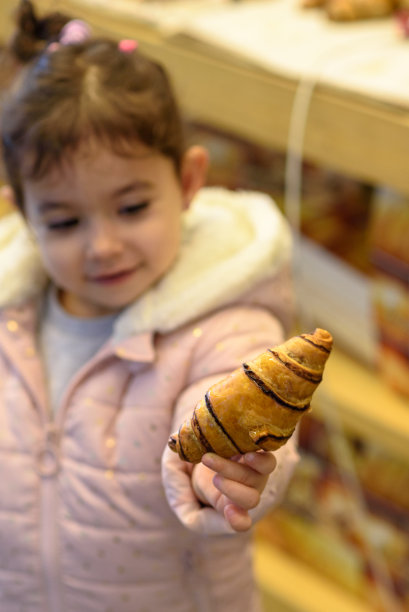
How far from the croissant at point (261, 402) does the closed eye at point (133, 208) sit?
0.96 feet

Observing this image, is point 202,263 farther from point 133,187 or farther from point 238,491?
point 238,491

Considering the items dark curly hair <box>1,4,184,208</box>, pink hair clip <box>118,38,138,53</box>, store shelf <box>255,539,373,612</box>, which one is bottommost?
store shelf <box>255,539,373,612</box>

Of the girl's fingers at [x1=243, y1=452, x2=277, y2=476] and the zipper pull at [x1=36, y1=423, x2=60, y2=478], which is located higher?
the girl's fingers at [x1=243, y1=452, x2=277, y2=476]

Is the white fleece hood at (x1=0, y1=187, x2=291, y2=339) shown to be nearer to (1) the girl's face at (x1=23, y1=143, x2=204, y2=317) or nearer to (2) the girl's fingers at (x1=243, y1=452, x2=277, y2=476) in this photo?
(1) the girl's face at (x1=23, y1=143, x2=204, y2=317)

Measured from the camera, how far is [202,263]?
0.75m

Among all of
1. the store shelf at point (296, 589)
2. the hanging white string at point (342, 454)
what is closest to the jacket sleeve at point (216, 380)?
the hanging white string at point (342, 454)

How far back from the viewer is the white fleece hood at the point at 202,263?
0.71 m

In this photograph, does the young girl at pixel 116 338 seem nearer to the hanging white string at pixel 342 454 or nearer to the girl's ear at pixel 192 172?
the girl's ear at pixel 192 172

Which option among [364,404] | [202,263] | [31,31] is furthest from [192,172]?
[364,404]

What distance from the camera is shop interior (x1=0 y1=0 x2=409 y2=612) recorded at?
948 millimetres

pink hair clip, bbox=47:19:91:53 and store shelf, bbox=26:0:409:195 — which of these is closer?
pink hair clip, bbox=47:19:91:53

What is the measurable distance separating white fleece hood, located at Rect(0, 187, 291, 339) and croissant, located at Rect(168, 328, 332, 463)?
0.27m

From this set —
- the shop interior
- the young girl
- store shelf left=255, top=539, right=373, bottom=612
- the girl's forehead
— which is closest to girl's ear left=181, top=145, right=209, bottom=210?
the young girl

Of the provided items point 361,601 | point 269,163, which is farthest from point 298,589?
point 269,163
